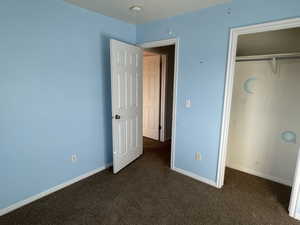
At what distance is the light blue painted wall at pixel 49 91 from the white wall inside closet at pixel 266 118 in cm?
213

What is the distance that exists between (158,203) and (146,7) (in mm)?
2455

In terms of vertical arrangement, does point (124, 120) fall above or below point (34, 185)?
above

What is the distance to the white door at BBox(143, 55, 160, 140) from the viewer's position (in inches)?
157

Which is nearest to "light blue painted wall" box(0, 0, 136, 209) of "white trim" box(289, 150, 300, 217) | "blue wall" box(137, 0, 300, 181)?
"blue wall" box(137, 0, 300, 181)

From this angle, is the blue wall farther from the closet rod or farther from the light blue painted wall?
the light blue painted wall

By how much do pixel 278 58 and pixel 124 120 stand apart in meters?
2.36

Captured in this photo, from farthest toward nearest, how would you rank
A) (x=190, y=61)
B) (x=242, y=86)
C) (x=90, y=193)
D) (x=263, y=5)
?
(x=242, y=86) < (x=190, y=61) < (x=90, y=193) < (x=263, y=5)

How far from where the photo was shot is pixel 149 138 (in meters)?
4.34

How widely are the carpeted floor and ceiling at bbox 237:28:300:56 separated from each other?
208 cm

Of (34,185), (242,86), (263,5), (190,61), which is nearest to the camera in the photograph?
(263,5)

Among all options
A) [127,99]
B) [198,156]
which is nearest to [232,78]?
[198,156]

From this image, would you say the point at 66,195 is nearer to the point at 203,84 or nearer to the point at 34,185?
the point at 34,185

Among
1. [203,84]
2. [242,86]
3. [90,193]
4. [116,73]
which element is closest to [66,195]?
[90,193]

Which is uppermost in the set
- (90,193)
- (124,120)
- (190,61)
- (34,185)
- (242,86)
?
(190,61)
